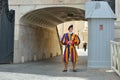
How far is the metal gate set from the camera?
1577cm

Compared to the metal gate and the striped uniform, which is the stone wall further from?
the striped uniform

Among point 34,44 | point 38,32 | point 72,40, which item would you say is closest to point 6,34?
point 34,44

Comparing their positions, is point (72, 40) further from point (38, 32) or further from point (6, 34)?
point (38, 32)

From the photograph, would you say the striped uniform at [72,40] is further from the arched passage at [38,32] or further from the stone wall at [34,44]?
the stone wall at [34,44]

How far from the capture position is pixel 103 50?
12016 millimetres

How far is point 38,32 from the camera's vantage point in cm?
1966

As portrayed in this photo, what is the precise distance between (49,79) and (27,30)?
8001 mm

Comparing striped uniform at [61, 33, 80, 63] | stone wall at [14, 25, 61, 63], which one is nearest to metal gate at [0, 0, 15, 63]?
stone wall at [14, 25, 61, 63]

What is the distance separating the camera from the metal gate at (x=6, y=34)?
1577 cm

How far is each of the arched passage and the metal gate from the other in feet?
1.57

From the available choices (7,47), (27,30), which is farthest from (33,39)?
(7,47)

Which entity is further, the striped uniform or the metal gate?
the metal gate

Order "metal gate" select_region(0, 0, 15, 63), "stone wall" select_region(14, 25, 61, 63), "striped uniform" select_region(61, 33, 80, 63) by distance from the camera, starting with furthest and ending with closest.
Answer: "stone wall" select_region(14, 25, 61, 63) < "metal gate" select_region(0, 0, 15, 63) < "striped uniform" select_region(61, 33, 80, 63)

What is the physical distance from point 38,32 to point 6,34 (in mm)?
4014
